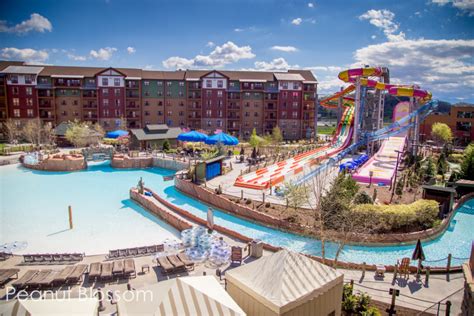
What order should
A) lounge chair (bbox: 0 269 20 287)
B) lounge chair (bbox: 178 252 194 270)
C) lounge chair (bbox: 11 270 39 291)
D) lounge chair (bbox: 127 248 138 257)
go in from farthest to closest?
1. lounge chair (bbox: 127 248 138 257)
2. lounge chair (bbox: 178 252 194 270)
3. lounge chair (bbox: 0 269 20 287)
4. lounge chair (bbox: 11 270 39 291)

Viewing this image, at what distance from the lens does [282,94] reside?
63.7m

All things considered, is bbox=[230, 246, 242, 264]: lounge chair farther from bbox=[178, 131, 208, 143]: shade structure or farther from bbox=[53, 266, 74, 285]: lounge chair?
bbox=[178, 131, 208, 143]: shade structure

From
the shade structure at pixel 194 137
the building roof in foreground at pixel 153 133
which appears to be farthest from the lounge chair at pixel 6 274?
the building roof in foreground at pixel 153 133

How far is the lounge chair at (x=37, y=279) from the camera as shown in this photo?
40.3 feet

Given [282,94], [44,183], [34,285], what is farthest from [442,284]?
[282,94]

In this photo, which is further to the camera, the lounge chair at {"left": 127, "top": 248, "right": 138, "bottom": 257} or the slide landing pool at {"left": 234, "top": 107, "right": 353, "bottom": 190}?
the slide landing pool at {"left": 234, "top": 107, "right": 353, "bottom": 190}

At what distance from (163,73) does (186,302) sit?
62531 mm

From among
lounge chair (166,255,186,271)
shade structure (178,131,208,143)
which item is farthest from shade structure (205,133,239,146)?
lounge chair (166,255,186,271)

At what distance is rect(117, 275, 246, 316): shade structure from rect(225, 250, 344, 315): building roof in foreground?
782 millimetres

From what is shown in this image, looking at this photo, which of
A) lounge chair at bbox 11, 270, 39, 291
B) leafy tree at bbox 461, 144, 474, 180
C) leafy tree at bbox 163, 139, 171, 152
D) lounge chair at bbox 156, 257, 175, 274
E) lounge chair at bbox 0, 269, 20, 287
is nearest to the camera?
lounge chair at bbox 11, 270, 39, 291

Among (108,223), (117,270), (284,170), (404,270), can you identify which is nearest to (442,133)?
(284,170)

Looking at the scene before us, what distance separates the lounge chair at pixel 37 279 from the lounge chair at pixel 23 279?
128 millimetres

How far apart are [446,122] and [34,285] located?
69.2m

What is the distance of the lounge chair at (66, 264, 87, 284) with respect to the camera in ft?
41.8
